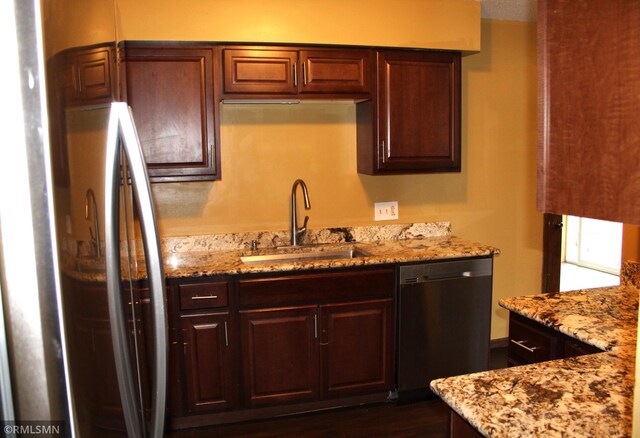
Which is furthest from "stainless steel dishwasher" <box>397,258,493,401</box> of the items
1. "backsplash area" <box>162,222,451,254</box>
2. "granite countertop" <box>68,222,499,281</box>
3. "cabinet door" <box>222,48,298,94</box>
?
"cabinet door" <box>222,48,298,94</box>

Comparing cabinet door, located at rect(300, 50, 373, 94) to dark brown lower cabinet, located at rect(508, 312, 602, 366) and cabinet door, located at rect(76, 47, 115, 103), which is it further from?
cabinet door, located at rect(76, 47, 115, 103)

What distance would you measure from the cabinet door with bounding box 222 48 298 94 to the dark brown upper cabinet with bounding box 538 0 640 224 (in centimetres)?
209

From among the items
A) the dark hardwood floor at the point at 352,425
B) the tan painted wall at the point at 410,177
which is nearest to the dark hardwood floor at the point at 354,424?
the dark hardwood floor at the point at 352,425

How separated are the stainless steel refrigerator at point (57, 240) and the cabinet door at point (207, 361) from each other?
6.15ft

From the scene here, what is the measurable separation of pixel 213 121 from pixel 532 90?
238cm

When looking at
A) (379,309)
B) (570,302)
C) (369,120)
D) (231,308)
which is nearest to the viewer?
(570,302)

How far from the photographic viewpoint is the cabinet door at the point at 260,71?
9.60 ft

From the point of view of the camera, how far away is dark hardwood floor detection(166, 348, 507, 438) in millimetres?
2842

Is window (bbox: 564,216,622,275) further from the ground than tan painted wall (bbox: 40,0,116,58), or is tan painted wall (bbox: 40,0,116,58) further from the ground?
tan painted wall (bbox: 40,0,116,58)

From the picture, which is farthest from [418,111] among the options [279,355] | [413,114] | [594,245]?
[594,245]

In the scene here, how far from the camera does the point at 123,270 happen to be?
102 cm

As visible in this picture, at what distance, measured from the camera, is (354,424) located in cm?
293

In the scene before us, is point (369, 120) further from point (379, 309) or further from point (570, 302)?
point (570, 302)

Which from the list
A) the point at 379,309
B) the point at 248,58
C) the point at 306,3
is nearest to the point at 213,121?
the point at 248,58
